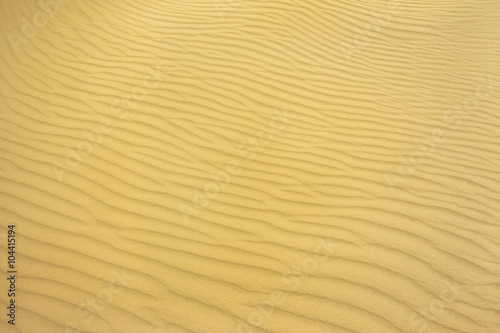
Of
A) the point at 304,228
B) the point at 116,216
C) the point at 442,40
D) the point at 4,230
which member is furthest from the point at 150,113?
the point at 442,40

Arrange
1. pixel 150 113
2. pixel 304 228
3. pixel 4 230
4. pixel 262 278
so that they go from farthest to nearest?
pixel 150 113
pixel 304 228
pixel 4 230
pixel 262 278

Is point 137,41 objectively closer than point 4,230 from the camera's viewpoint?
No

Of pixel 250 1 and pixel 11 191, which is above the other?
pixel 250 1

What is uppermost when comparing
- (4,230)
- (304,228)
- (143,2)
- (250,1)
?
(250,1)

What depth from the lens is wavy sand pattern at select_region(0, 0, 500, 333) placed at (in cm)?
240

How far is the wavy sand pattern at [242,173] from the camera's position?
7.86 feet

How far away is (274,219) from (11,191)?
6.90 ft

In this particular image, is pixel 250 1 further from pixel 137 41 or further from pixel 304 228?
pixel 304 228

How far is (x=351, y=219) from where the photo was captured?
295 cm

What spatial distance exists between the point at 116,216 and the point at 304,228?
146 cm

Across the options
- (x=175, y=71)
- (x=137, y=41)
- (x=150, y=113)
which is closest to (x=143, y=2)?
(x=137, y=41)

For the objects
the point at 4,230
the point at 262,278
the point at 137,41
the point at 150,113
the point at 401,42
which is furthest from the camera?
the point at 401,42

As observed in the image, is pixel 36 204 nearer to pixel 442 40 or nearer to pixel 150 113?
pixel 150 113

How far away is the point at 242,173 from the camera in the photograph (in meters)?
3.42
